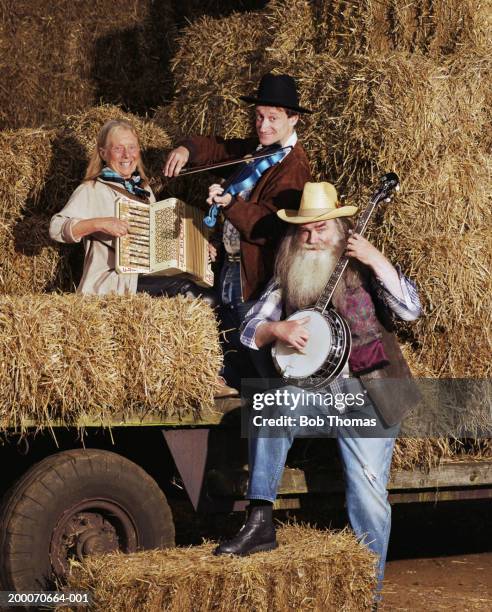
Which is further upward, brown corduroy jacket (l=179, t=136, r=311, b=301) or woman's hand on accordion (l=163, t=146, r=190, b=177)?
woman's hand on accordion (l=163, t=146, r=190, b=177)

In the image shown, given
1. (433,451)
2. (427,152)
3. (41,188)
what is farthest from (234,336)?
(41,188)

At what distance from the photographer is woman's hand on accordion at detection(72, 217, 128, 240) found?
6863 mm

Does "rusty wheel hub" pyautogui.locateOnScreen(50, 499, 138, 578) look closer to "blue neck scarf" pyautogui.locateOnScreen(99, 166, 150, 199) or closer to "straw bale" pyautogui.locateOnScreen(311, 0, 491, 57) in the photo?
"blue neck scarf" pyautogui.locateOnScreen(99, 166, 150, 199)

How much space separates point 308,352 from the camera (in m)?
5.93

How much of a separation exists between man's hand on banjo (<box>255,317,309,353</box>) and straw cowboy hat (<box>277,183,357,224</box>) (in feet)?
1.68

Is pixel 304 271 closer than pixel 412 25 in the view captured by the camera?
Yes

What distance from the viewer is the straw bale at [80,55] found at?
9359 millimetres

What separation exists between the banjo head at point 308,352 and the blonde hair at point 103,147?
1.78 metres

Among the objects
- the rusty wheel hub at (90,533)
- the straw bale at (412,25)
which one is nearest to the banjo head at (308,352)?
the rusty wheel hub at (90,533)

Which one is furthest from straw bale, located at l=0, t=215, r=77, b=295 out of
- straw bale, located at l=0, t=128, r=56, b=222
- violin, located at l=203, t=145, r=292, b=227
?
violin, located at l=203, t=145, r=292, b=227

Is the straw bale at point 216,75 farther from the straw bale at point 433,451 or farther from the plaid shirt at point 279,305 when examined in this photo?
the straw bale at point 433,451

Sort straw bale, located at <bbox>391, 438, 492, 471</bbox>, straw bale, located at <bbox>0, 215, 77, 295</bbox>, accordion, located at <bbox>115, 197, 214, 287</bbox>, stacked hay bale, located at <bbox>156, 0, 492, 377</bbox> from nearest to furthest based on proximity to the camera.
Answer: straw bale, located at <bbox>391, 438, 492, 471</bbox> < stacked hay bale, located at <bbox>156, 0, 492, 377</bbox> < accordion, located at <bbox>115, 197, 214, 287</bbox> < straw bale, located at <bbox>0, 215, 77, 295</bbox>

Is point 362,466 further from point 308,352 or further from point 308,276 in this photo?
point 308,276

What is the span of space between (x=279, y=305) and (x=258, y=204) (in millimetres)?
693
